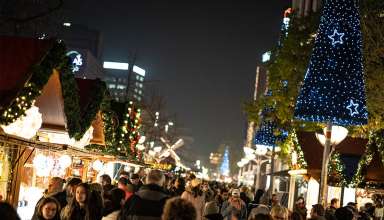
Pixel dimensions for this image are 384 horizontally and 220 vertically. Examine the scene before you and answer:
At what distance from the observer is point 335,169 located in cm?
2342

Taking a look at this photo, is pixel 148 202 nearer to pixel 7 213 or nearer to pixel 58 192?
pixel 58 192

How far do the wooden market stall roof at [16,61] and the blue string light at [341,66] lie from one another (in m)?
12.2

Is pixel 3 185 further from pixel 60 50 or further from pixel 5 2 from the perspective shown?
pixel 5 2

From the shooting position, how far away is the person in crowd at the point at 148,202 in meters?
8.28

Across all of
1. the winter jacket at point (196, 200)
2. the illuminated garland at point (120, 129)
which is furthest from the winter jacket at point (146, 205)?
the illuminated garland at point (120, 129)

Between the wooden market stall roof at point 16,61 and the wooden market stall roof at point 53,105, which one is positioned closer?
the wooden market stall roof at point 16,61

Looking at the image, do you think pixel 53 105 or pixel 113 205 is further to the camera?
pixel 53 105

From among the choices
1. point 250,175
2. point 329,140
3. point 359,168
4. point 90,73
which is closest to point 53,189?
point 329,140

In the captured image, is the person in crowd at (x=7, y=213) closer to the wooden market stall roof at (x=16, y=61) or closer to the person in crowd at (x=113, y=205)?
the person in crowd at (x=113, y=205)

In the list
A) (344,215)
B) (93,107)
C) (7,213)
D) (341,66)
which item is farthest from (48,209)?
(341,66)

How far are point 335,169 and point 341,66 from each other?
12.0ft

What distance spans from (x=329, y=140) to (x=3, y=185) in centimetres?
1155

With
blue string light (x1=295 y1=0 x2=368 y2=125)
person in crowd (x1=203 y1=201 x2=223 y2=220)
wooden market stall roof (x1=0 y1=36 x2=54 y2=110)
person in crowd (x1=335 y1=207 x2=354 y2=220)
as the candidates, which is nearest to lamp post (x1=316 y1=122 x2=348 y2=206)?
blue string light (x1=295 y1=0 x2=368 y2=125)

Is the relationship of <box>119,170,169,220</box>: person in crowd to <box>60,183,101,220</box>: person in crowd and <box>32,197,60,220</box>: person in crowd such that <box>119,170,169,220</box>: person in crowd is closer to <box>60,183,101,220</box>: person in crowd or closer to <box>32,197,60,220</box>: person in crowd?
<box>60,183,101,220</box>: person in crowd
